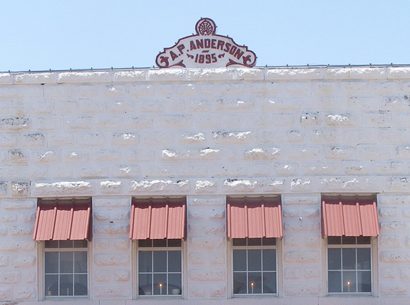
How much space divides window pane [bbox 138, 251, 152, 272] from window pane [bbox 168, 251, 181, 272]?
0.37 meters

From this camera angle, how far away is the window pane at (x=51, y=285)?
1811 centimetres

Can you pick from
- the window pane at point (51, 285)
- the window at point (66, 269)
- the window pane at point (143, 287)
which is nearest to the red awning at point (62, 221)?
the window at point (66, 269)

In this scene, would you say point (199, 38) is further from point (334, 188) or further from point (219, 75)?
point (334, 188)

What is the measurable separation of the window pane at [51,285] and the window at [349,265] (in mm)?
5048

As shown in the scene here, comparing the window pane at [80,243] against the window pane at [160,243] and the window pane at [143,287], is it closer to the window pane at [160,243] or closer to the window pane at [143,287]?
the window pane at [143,287]

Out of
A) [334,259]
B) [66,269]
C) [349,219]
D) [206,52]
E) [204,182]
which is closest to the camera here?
[349,219]

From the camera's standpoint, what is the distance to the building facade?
17.8 meters

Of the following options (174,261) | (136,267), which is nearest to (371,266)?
(174,261)

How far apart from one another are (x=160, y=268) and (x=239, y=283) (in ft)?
4.86

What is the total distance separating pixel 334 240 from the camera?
18.0m

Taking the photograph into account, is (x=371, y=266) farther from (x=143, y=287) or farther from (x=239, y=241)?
(x=143, y=287)

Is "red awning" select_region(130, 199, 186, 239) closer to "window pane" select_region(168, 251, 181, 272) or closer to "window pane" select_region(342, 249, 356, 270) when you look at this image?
"window pane" select_region(168, 251, 181, 272)

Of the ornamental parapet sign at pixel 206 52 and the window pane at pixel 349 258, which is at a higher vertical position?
the ornamental parapet sign at pixel 206 52

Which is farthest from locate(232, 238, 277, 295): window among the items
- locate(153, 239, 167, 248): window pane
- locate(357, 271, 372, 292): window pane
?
locate(357, 271, 372, 292): window pane
